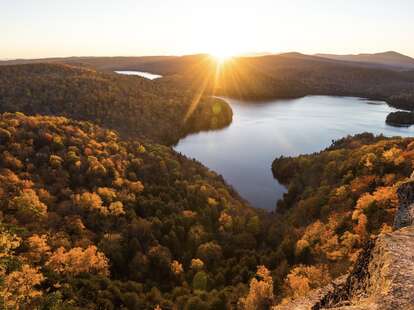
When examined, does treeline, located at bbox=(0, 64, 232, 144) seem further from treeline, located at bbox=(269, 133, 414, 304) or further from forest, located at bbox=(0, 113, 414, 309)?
treeline, located at bbox=(269, 133, 414, 304)

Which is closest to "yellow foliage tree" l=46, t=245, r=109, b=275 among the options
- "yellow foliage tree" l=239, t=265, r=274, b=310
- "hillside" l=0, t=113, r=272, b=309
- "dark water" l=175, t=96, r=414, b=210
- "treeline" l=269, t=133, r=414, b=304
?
"hillside" l=0, t=113, r=272, b=309

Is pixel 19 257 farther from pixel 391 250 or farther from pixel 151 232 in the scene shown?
pixel 391 250

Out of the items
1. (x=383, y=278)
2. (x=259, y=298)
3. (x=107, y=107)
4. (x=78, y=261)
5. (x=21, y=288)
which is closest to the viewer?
(x=383, y=278)

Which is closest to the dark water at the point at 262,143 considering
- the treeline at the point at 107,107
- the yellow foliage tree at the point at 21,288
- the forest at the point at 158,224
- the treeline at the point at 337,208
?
the forest at the point at 158,224

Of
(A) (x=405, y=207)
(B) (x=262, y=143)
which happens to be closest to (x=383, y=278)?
(A) (x=405, y=207)

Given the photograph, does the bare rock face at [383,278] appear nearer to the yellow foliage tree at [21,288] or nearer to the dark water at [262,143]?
the yellow foliage tree at [21,288]

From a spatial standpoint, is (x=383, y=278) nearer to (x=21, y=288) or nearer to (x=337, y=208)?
(x=21, y=288)
